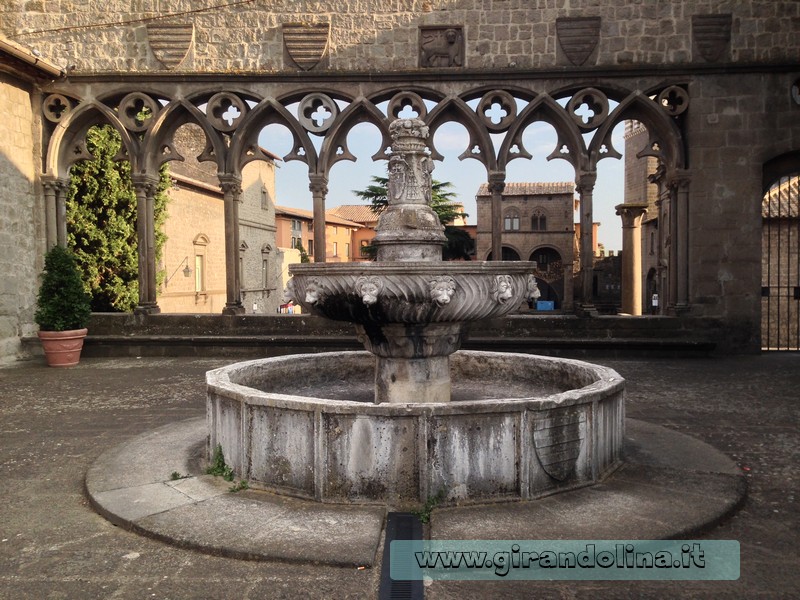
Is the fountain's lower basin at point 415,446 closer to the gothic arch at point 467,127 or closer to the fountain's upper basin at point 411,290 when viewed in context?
Answer: the fountain's upper basin at point 411,290

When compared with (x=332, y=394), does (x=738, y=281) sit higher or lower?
higher

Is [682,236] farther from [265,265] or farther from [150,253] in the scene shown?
[265,265]

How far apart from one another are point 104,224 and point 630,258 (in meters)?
Result: 12.4

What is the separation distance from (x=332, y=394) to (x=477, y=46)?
6803 mm

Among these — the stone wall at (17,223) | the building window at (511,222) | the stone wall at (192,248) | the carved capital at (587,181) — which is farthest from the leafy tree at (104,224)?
the building window at (511,222)

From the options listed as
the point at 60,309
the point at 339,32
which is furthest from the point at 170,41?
the point at 60,309

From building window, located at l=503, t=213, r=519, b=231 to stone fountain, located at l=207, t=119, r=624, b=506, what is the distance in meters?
37.4

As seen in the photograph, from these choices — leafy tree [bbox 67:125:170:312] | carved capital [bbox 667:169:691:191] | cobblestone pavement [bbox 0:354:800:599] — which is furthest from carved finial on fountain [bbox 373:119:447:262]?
leafy tree [bbox 67:125:170:312]

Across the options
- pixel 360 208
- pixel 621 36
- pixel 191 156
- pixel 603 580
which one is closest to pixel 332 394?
pixel 603 580

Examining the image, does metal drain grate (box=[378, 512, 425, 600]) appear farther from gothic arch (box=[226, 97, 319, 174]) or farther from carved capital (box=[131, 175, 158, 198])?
carved capital (box=[131, 175, 158, 198])

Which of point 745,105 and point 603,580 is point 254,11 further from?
point 603,580

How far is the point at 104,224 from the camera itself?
14.1 m

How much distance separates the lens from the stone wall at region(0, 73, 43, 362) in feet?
30.7

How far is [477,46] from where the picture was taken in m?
9.97
